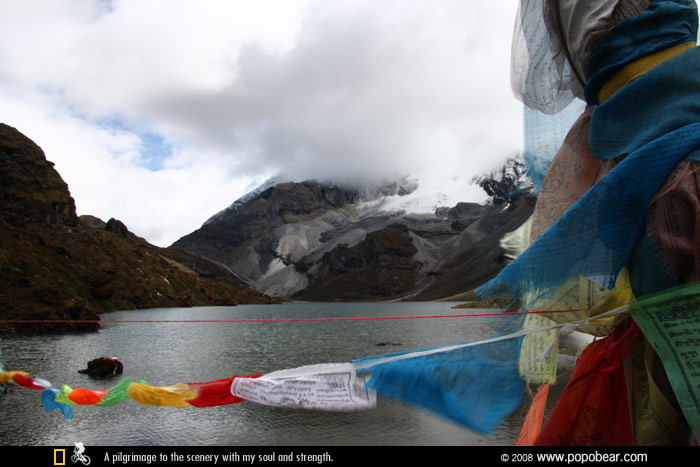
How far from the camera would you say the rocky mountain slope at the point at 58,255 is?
41.4 meters

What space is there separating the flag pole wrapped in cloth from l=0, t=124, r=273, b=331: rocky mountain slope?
46.0m

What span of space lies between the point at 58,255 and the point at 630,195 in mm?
86355

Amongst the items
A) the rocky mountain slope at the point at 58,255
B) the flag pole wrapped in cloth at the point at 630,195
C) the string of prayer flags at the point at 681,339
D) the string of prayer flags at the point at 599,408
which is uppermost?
the rocky mountain slope at the point at 58,255

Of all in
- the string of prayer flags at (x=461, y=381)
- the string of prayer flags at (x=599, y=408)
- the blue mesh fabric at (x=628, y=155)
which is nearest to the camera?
the blue mesh fabric at (x=628, y=155)

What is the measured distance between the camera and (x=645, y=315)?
2.36 m

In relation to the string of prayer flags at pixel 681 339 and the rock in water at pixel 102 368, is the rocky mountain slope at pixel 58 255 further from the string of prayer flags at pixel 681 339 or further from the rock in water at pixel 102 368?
the string of prayer flags at pixel 681 339

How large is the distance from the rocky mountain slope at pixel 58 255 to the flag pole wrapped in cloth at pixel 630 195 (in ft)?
151

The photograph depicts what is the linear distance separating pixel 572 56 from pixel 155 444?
14638 millimetres

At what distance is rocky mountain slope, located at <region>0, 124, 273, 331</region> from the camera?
41375mm
